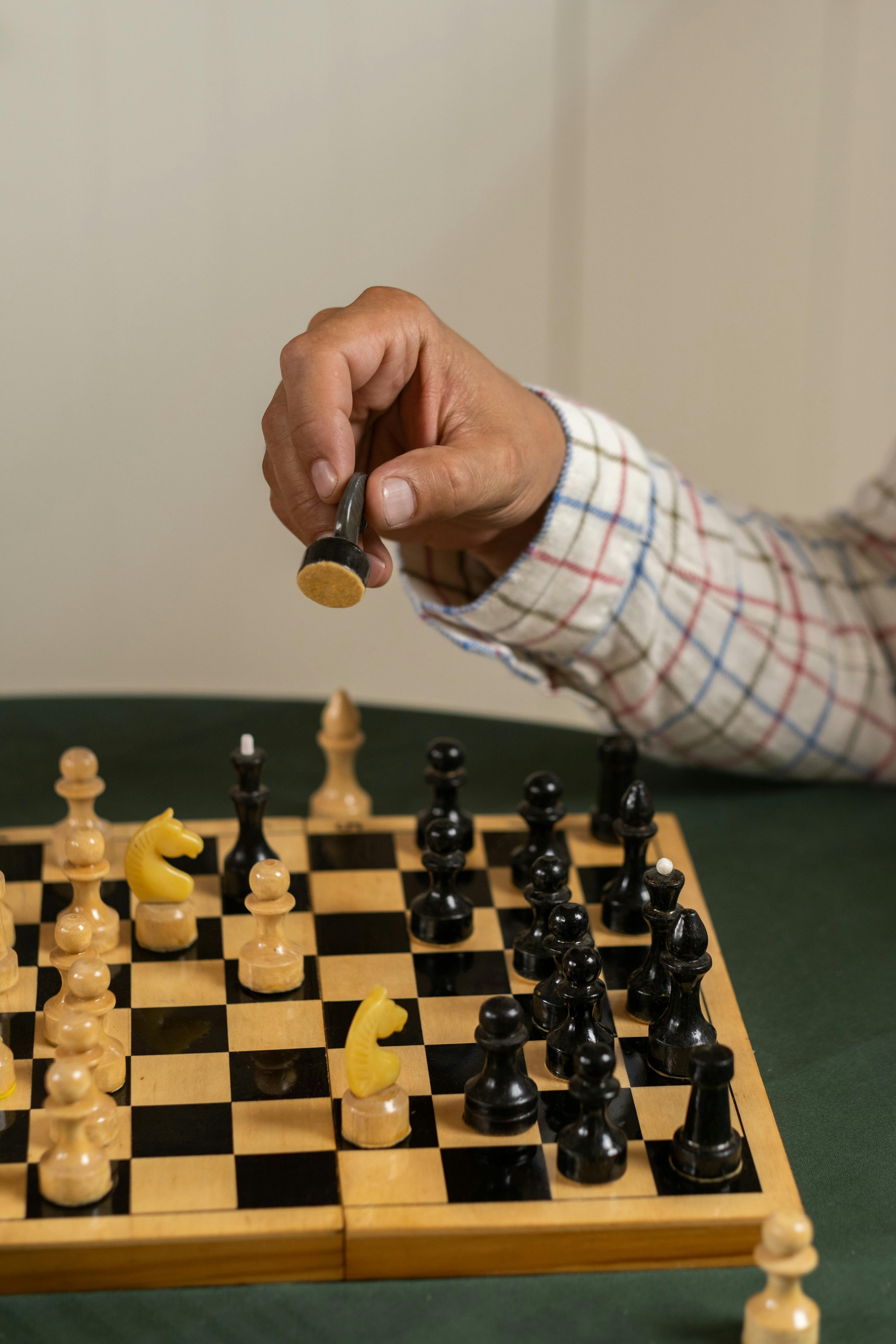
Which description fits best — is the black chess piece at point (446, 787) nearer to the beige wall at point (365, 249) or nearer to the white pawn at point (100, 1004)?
the white pawn at point (100, 1004)

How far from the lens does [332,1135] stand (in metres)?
0.93

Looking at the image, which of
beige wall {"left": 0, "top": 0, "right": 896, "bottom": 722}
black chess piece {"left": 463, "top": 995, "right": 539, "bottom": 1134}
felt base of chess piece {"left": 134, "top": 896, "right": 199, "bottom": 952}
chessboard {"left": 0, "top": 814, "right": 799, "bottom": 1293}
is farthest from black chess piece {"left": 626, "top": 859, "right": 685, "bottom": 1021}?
beige wall {"left": 0, "top": 0, "right": 896, "bottom": 722}

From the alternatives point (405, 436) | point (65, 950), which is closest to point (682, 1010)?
point (65, 950)

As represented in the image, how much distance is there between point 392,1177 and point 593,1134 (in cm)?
14

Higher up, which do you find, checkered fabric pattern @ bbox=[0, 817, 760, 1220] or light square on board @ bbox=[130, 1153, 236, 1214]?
light square on board @ bbox=[130, 1153, 236, 1214]

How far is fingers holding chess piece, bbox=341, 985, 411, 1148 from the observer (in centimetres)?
91

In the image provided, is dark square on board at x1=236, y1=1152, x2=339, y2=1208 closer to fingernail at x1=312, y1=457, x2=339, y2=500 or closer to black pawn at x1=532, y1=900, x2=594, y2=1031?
black pawn at x1=532, y1=900, x2=594, y2=1031

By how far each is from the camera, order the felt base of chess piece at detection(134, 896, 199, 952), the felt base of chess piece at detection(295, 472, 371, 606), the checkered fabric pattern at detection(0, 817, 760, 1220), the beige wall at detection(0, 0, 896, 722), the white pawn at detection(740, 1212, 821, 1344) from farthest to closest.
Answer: the beige wall at detection(0, 0, 896, 722) < the felt base of chess piece at detection(134, 896, 199, 952) < the felt base of chess piece at detection(295, 472, 371, 606) < the checkered fabric pattern at detection(0, 817, 760, 1220) < the white pawn at detection(740, 1212, 821, 1344)

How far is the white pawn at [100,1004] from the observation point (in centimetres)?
97

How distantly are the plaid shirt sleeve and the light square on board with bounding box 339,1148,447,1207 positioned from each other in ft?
2.32

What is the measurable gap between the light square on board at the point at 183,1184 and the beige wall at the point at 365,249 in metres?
2.38

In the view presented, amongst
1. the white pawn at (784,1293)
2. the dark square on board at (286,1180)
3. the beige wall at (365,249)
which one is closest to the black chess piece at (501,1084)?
the dark square on board at (286,1180)

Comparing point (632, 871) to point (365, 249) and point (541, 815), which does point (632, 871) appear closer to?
point (541, 815)

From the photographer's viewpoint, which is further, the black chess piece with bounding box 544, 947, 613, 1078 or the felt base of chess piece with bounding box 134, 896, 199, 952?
the felt base of chess piece with bounding box 134, 896, 199, 952
